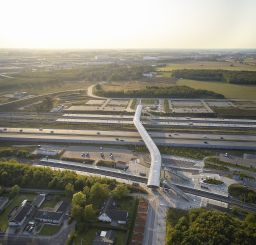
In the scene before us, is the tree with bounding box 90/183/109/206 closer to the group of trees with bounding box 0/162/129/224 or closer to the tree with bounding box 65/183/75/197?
the group of trees with bounding box 0/162/129/224

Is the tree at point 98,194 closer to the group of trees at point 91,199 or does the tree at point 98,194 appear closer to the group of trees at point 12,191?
the group of trees at point 91,199

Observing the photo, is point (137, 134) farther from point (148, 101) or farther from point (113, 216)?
point (148, 101)

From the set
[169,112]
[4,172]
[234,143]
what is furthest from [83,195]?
[169,112]

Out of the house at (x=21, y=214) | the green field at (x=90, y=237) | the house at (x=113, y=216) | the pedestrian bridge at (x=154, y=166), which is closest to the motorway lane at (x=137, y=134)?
the pedestrian bridge at (x=154, y=166)

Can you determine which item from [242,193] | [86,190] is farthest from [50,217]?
[242,193]

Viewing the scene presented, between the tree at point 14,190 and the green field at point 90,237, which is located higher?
the tree at point 14,190

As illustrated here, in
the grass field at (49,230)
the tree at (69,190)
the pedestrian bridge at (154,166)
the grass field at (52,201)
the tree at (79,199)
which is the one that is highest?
the pedestrian bridge at (154,166)
